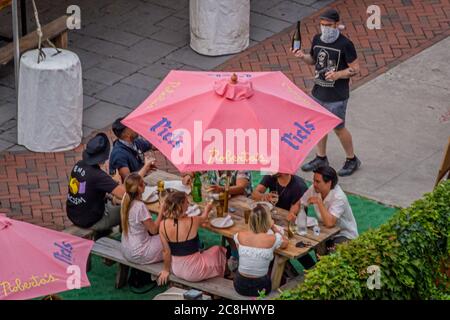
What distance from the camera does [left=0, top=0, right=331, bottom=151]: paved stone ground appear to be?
48.5 ft

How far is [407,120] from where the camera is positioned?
14.8 m

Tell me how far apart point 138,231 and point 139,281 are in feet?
2.09

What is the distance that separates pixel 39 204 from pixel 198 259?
8.54 ft

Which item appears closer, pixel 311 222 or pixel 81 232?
pixel 311 222

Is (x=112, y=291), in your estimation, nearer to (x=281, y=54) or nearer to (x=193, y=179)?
(x=193, y=179)

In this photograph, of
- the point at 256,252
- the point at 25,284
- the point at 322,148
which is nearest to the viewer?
the point at 25,284

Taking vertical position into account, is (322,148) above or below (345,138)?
below

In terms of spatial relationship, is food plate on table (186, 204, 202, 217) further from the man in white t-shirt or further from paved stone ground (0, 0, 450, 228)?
paved stone ground (0, 0, 450, 228)

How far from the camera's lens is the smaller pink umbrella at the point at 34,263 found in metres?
9.38

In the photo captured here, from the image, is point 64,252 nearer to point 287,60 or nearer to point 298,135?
point 298,135

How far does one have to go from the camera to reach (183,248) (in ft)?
35.8

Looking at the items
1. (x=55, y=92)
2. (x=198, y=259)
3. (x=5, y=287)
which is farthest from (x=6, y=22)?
(x=5, y=287)

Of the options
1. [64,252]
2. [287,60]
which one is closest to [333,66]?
[287,60]

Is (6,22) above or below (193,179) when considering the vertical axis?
below
